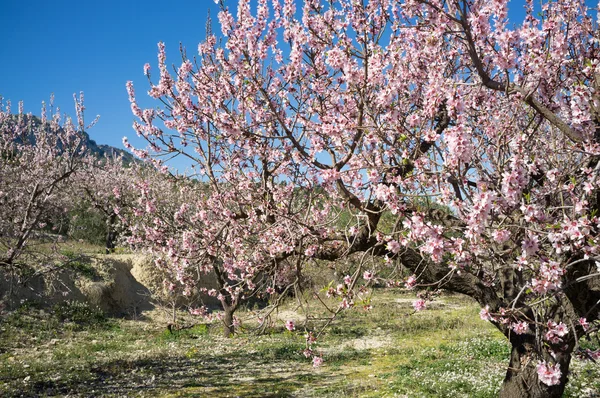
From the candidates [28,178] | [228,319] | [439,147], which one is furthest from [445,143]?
[28,178]

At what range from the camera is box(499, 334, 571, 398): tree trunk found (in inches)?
214

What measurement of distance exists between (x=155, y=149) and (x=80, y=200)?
2714 cm

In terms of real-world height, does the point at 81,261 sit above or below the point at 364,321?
above

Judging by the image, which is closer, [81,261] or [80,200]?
[81,261]

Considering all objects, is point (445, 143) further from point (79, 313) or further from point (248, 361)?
point (79, 313)

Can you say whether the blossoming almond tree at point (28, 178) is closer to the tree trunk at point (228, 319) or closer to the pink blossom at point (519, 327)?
the tree trunk at point (228, 319)

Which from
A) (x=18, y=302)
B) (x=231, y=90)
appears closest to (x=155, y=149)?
(x=231, y=90)

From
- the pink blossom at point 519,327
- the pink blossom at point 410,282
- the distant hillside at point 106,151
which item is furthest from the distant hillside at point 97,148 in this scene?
the pink blossom at point 519,327

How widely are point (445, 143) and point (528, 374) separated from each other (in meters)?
3.47

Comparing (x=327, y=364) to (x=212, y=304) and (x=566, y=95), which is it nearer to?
(x=566, y=95)

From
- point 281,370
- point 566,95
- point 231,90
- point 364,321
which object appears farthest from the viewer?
point 364,321

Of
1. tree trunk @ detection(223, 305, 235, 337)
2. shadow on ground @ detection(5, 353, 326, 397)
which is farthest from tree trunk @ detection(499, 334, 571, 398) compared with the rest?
tree trunk @ detection(223, 305, 235, 337)

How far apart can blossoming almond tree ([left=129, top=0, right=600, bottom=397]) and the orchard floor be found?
252 cm

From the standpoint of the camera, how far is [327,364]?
36.7ft
